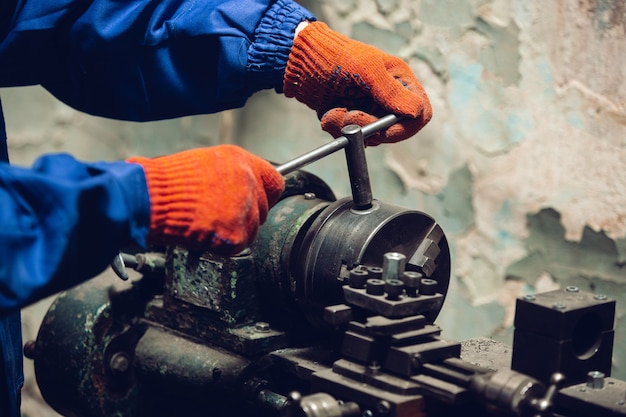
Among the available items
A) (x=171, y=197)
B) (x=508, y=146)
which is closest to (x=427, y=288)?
(x=171, y=197)

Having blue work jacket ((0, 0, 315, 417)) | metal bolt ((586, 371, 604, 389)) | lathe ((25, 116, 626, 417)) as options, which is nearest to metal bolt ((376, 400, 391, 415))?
lathe ((25, 116, 626, 417))

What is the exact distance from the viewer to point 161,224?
1.25 meters

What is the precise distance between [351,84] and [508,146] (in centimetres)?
91

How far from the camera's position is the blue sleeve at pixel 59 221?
45.9 inches

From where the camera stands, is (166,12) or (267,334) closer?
(267,334)

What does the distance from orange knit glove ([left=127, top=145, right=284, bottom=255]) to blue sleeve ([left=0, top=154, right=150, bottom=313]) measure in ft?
0.09

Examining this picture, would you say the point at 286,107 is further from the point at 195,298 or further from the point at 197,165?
the point at 197,165

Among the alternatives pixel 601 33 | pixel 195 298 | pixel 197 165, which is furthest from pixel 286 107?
pixel 197 165

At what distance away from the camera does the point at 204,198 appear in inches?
49.9

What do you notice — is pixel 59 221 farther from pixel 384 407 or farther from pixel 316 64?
pixel 316 64

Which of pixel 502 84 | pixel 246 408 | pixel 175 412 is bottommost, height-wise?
pixel 175 412

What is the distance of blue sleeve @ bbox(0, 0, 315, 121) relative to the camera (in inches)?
67.8

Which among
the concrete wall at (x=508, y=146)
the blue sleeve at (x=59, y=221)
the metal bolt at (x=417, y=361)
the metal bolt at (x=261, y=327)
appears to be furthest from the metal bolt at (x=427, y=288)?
the concrete wall at (x=508, y=146)

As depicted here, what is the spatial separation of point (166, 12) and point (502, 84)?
1.09 m
